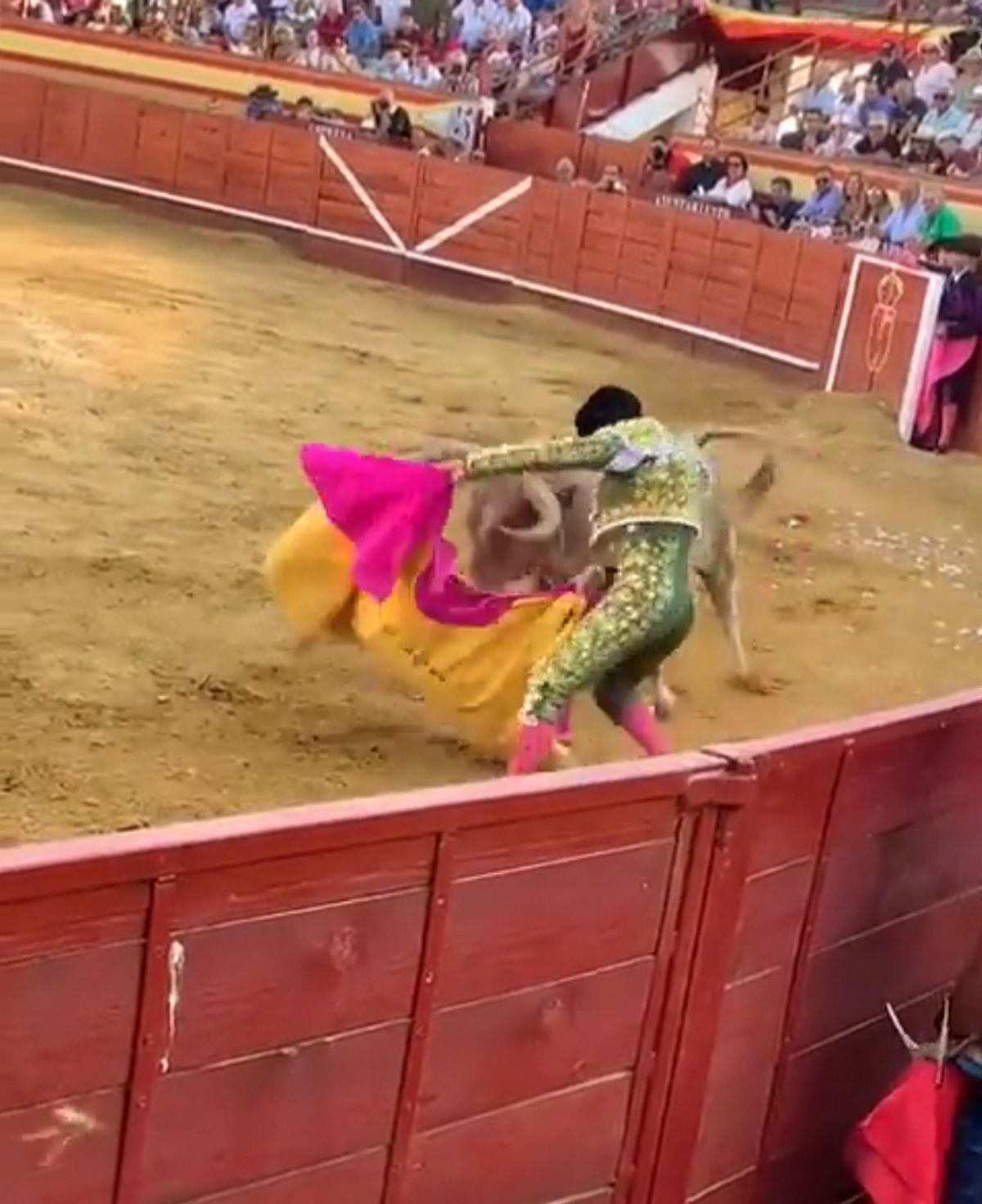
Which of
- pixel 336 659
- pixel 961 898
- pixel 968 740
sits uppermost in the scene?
pixel 968 740

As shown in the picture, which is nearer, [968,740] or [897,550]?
[968,740]

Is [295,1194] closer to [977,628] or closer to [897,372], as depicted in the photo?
[977,628]

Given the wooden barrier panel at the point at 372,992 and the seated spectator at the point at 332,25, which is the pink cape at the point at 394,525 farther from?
the seated spectator at the point at 332,25

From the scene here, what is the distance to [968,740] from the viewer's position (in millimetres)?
A: 3062

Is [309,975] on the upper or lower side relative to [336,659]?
upper

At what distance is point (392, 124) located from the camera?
15.3 metres

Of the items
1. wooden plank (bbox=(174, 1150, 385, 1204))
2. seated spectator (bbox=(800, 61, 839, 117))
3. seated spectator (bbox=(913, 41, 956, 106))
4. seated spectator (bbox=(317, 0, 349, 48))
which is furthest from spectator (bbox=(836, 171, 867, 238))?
wooden plank (bbox=(174, 1150, 385, 1204))

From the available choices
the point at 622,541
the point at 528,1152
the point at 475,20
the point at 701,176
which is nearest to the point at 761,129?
the point at 701,176

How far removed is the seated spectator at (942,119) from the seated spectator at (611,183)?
2.11m

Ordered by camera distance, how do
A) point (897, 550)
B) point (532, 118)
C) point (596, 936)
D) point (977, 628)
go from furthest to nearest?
point (532, 118)
point (897, 550)
point (977, 628)
point (596, 936)

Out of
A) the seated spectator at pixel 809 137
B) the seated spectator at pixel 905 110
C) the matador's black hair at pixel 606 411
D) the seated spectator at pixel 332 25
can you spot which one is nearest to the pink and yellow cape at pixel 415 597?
the matador's black hair at pixel 606 411

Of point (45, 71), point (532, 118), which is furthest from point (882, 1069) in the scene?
point (45, 71)

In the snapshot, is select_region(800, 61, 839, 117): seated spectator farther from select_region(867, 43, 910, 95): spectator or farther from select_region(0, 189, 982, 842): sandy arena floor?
select_region(0, 189, 982, 842): sandy arena floor

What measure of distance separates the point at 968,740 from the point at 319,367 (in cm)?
756
